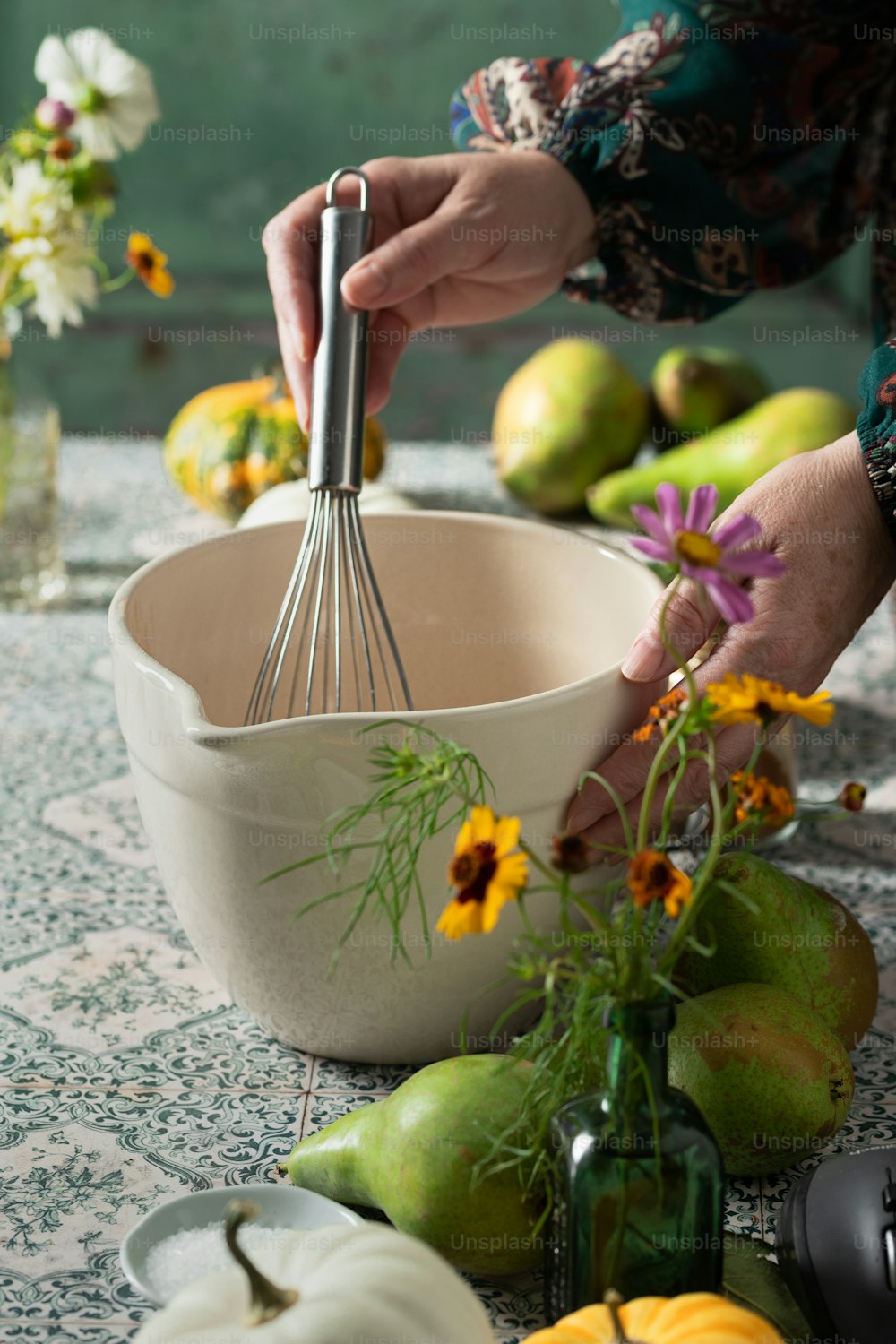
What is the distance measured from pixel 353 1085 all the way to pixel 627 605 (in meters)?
0.20

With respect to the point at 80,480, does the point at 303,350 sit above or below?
above

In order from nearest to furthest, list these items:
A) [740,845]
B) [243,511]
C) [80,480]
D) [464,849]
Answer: [464,849]
[740,845]
[243,511]
[80,480]

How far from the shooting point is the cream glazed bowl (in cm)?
40

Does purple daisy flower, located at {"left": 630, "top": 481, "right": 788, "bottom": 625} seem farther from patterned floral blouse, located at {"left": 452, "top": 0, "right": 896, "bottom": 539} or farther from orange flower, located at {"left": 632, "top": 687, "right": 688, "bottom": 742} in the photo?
patterned floral blouse, located at {"left": 452, "top": 0, "right": 896, "bottom": 539}

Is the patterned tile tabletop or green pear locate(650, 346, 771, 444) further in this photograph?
green pear locate(650, 346, 771, 444)

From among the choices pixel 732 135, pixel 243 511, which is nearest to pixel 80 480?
pixel 243 511

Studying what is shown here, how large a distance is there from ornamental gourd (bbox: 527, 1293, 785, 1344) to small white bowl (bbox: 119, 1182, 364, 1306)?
9 cm

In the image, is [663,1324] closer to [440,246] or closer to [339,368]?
[339,368]

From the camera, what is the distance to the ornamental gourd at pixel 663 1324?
30cm

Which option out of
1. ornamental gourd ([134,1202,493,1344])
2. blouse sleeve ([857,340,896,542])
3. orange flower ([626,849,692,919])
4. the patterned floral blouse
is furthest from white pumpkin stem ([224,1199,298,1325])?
the patterned floral blouse

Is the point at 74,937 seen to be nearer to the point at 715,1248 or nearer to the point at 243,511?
the point at 715,1248

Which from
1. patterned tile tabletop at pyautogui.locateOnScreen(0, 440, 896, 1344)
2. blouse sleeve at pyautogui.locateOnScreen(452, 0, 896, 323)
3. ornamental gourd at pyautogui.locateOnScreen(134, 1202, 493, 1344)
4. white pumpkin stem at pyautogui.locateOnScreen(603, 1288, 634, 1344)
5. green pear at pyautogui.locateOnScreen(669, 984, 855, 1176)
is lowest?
patterned tile tabletop at pyautogui.locateOnScreen(0, 440, 896, 1344)

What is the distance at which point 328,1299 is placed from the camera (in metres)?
0.30

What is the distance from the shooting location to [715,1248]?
334 millimetres
